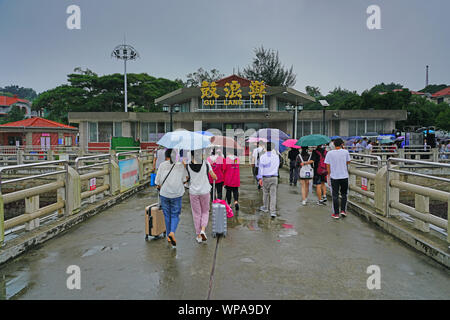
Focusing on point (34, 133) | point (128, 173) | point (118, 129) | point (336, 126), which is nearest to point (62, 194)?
point (128, 173)

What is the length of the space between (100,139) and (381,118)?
26.3 metres

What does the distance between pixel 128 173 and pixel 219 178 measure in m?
4.17

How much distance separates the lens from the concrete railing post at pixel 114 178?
9.33 metres

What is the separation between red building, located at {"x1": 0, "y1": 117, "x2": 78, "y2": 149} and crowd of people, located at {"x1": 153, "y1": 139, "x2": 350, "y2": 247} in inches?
1239

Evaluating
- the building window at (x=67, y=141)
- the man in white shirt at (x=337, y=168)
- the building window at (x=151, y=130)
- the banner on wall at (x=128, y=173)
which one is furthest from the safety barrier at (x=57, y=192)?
the building window at (x=67, y=141)

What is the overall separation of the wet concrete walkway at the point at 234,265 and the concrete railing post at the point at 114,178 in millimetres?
2500

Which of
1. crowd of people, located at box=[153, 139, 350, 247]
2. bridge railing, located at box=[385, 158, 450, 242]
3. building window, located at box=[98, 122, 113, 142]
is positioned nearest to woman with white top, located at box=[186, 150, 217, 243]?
crowd of people, located at box=[153, 139, 350, 247]

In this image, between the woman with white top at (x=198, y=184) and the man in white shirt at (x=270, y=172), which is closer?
the woman with white top at (x=198, y=184)

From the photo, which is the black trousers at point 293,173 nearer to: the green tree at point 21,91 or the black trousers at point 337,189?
the black trousers at point 337,189

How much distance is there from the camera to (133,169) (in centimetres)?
1129

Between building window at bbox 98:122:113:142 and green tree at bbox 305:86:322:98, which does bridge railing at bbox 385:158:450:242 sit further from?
green tree at bbox 305:86:322:98

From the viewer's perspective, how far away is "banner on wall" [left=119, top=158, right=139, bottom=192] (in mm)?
10031

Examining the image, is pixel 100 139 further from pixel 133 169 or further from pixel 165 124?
pixel 133 169
